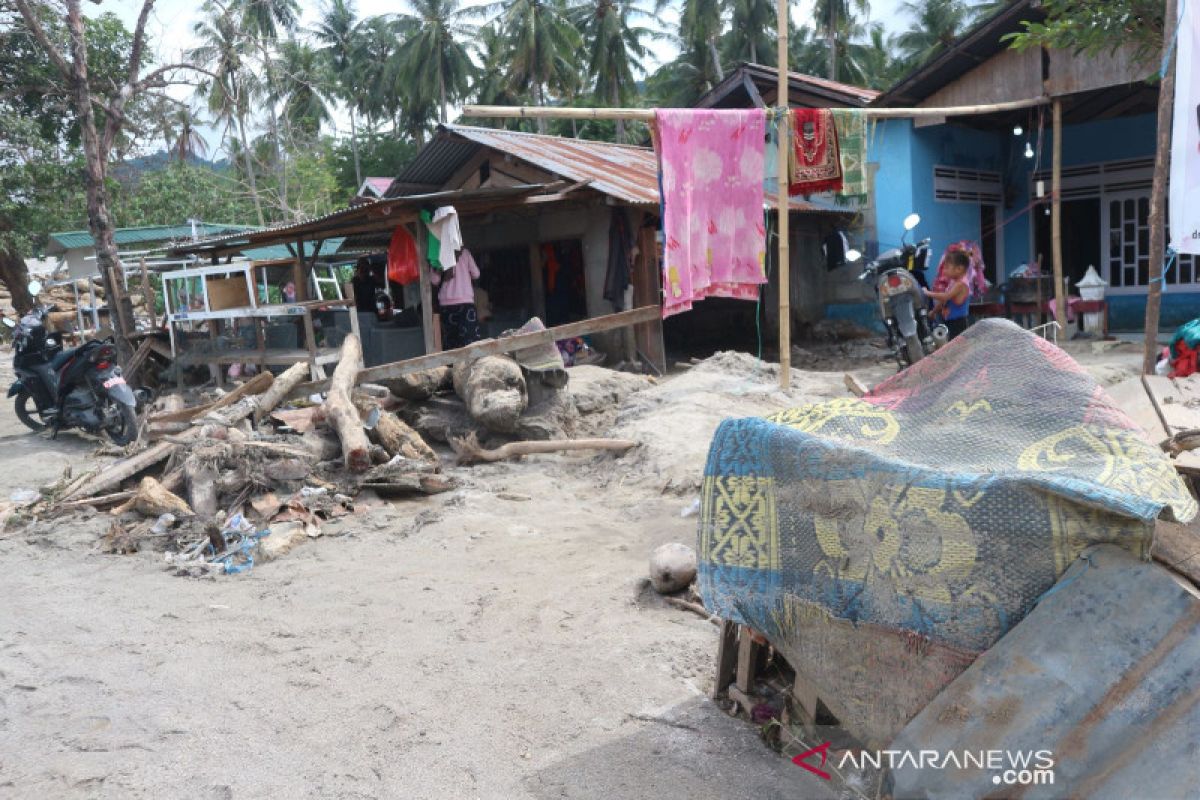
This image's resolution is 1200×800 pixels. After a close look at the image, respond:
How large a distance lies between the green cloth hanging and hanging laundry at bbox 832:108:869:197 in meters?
4.86

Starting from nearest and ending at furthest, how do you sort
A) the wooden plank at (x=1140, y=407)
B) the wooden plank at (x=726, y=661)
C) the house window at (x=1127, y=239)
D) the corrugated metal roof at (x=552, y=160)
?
the wooden plank at (x=726, y=661)
the wooden plank at (x=1140, y=407)
the corrugated metal roof at (x=552, y=160)
the house window at (x=1127, y=239)

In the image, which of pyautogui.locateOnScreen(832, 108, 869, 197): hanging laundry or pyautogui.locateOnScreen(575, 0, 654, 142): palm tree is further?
pyautogui.locateOnScreen(575, 0, 654, 142): palm tree

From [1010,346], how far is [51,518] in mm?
6795

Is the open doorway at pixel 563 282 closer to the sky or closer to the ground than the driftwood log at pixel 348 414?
closer to the sky

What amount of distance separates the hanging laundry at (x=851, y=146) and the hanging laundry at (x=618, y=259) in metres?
4.57

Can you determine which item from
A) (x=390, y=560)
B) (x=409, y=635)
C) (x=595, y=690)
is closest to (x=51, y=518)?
(x=390, y=560)

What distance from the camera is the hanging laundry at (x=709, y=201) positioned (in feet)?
23.1

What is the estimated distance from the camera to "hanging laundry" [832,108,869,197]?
7.63 metres

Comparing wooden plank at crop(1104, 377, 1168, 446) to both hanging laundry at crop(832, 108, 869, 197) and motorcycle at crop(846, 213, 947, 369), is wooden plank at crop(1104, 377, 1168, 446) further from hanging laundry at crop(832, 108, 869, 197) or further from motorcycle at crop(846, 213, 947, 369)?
motorcycle at crop(846, 213, 947, 369)

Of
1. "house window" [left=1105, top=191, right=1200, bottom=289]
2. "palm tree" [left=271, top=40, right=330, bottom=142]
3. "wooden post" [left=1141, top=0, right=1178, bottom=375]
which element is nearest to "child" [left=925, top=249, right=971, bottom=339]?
"wooden post" [left=1141, top=0, right=1178, bottom=375]

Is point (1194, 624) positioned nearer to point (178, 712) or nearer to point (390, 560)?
point (178, 712)

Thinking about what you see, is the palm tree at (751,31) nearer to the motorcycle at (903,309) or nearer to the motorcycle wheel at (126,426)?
the motorcycle at (903,309)

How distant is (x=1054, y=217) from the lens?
11.0 m

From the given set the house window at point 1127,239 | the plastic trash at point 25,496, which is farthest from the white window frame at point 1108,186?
the plastic trash at point 25,496
